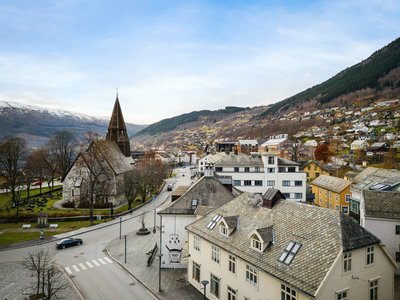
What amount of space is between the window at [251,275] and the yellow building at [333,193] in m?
33.1

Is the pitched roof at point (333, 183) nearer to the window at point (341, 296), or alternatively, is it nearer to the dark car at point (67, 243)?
the window at point (341, 296)

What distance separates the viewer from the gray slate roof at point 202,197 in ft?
77.0

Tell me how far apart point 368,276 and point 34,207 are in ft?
177

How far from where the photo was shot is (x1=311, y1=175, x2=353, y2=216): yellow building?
137 feet

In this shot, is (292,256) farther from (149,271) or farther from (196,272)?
(149,271)

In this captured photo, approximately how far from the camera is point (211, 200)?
24734 mm

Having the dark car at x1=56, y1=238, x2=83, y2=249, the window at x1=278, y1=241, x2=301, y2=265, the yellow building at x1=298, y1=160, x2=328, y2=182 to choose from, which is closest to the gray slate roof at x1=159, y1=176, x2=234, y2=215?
the window at x1=278, y1=241, x2=301, y2=265

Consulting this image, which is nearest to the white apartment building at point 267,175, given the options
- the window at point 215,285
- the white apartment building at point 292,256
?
the white apartment building at point 292,256

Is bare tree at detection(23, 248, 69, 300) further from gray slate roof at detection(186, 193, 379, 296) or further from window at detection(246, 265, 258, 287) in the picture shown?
window at detection(246, 265, 258, 287)

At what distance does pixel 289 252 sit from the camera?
12656mm

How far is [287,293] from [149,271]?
15.1 m

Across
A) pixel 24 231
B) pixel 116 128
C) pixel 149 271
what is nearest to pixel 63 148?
pixel 116 128

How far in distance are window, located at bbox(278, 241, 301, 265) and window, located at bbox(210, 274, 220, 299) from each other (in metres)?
6.46

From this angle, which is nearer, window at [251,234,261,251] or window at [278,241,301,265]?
window at [278,241,301,265]
